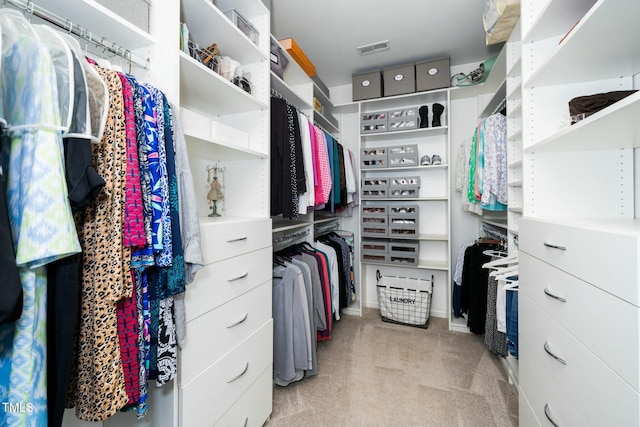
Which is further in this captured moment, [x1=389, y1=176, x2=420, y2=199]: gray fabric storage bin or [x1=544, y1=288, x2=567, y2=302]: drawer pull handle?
[x1=389, y1=176, x2=420, y2=199]: gray fabric storage bin

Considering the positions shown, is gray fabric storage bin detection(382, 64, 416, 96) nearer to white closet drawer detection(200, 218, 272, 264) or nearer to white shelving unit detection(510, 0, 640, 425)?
white shelving unit detection(510, 0, 640, 425)

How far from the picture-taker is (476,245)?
226 centimetres

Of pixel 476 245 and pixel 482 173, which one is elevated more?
pixel 482 173

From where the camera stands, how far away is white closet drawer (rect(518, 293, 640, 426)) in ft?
2.09

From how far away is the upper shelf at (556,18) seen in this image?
1059mm

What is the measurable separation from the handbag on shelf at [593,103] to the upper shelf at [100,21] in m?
1.60

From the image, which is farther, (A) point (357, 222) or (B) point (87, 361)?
(A) point (357, 222)

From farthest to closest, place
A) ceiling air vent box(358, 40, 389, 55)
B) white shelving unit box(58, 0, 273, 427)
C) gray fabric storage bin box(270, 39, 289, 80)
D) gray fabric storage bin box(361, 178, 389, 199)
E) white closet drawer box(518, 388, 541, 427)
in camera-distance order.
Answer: gray fabric storage bin box(361, 178, 389, 199) → ceiling air vent box(358, 40, 389, 55) → gray fabric storage bin box(270, 39, 289, 80) → white closet drawer box(518, 388, 541, 427) → white shelving unit box(58, 0, 273, 427)

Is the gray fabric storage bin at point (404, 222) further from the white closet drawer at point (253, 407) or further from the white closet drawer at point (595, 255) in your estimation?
the white closet drawer at point (253, 407)

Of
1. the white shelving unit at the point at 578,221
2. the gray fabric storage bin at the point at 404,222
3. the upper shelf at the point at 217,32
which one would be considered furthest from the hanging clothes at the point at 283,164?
the gray fabric storage bin at the point at 404,222

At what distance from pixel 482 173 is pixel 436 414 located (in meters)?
1.61

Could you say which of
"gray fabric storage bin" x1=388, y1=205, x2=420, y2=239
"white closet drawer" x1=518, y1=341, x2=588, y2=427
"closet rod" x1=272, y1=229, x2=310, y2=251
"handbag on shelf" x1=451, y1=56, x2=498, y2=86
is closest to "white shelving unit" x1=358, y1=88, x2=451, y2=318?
"gray fabric storage bin" x1=388, y1=205, x2=420, y2=239

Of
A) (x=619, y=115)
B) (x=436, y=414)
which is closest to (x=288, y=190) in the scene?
(x=619, y=115)

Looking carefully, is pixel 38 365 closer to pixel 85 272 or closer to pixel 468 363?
pixel 85 272
